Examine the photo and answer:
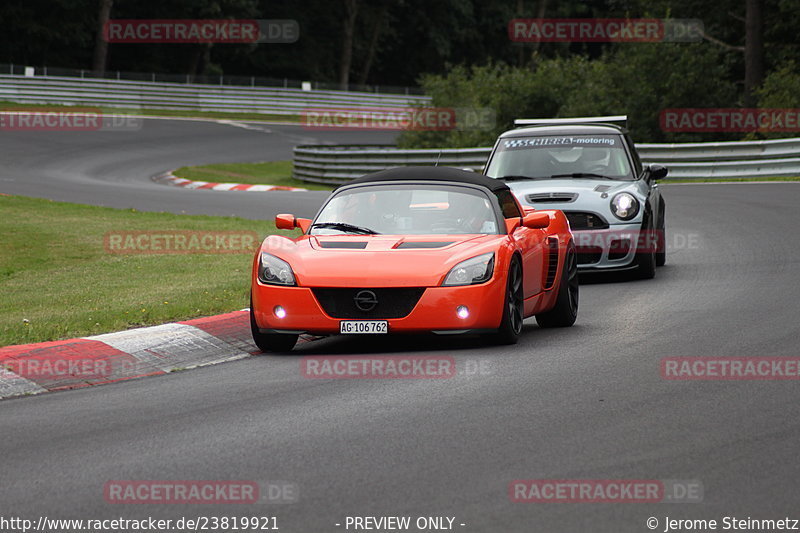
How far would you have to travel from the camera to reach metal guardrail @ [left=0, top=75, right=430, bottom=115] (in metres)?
50.3

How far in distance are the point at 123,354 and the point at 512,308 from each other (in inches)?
110

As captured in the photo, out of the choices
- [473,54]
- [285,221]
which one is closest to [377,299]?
[285,221]

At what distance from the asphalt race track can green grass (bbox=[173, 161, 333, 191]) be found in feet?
69.9

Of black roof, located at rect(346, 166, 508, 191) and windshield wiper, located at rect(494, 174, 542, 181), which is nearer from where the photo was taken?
black roof, located at rect(346, 166, 508, 191)

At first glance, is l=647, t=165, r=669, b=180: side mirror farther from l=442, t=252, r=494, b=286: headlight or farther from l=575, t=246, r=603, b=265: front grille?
l=442, t=252, r=494, b=286: headlight

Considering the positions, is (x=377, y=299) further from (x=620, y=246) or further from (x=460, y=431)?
(x=620, y=246)

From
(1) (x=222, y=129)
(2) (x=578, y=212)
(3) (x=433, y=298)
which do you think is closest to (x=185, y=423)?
(3) (x=433, y=298)

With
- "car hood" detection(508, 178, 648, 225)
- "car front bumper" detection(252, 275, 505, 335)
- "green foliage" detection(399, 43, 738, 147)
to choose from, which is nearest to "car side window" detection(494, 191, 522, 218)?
"car front bumper" detection(252, 275, 505, 335)

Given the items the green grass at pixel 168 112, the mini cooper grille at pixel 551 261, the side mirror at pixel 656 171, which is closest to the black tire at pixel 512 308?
the mini cooper grille at pixel 551 261

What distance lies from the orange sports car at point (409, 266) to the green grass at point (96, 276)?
1.38 m

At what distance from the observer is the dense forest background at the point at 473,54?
34.8 m

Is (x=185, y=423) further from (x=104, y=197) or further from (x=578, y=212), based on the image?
(x=104, y=197)

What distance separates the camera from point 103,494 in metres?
5.41

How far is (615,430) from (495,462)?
90 centimetres
